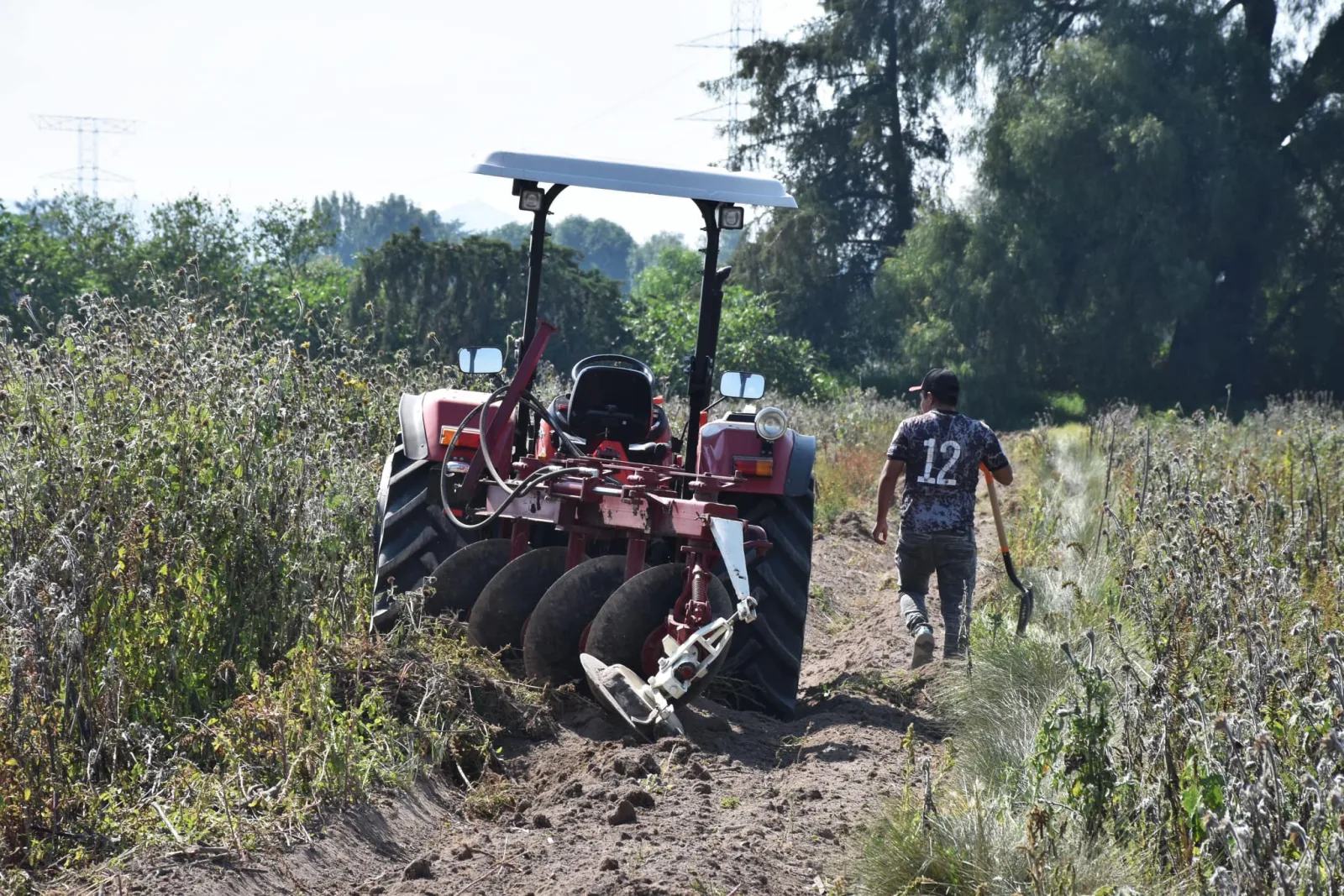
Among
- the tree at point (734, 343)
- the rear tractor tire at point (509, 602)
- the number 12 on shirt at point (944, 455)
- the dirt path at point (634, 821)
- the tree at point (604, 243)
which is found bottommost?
the dirt path at point (634, 821)

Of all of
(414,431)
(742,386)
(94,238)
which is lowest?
(414,431)

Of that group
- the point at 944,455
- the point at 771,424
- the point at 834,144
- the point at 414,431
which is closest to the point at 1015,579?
the point at 944,455

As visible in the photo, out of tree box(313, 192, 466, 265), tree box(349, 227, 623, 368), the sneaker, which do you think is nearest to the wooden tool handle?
the sneaker

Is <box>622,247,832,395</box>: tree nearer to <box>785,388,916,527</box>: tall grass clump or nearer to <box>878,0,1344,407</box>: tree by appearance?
<box>785,388,916,527</box>: tall grass clump

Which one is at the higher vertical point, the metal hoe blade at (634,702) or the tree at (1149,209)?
the tree at (1149,209)

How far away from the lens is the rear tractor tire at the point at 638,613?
5621 mm

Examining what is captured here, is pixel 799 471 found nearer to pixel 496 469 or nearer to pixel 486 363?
pixel 496 469

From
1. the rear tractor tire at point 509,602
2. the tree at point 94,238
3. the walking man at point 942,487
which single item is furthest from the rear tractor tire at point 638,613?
the tree at point 94,238

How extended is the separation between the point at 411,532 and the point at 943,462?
265 centimetres

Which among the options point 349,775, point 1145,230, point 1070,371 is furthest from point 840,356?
point 349,775

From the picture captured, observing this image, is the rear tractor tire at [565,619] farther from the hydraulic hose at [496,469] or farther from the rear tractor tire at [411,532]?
the rear tractor tire at [411,532]

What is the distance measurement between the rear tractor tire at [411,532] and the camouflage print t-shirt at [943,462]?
2265mm

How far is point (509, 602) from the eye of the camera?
613 cm

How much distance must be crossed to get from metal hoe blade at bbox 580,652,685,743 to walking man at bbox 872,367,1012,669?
212cm
